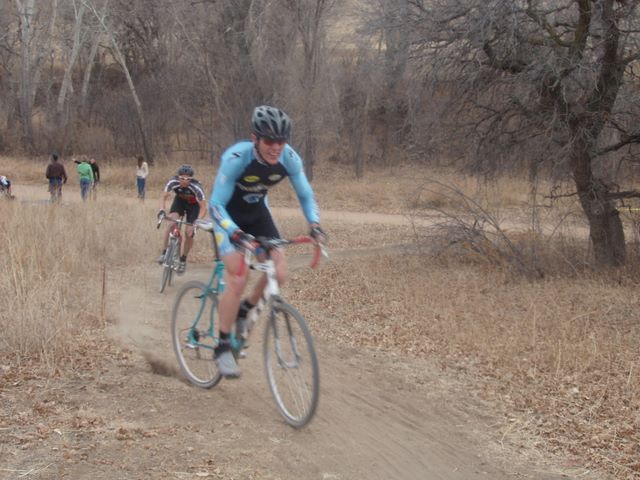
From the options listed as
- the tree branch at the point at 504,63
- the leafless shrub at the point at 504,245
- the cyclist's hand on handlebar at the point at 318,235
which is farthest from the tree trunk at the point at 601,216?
the cyclist's hand on handlebar at the point at 318,235

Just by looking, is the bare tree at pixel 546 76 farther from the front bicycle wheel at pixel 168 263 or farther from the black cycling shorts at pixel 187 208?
the front bicycle wheel at pixel 168 263

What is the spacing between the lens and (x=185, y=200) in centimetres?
1150

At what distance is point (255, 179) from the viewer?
5.62 metres

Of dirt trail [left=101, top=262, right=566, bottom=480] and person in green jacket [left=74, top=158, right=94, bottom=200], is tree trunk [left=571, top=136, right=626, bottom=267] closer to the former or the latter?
dirt trail [left=101, top=262, right=566, bottom=480]

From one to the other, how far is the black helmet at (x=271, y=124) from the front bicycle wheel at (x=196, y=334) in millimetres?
1652

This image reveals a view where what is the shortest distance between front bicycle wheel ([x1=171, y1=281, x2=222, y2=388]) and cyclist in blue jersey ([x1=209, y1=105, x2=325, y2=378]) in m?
0.44

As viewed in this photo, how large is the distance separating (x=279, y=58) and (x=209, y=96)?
5.94 m

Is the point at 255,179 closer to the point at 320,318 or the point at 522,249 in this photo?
the point at 320,318

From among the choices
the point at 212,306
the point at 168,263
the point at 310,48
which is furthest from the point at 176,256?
the point at 310,48

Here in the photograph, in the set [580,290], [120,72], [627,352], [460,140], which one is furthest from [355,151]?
[627,352]

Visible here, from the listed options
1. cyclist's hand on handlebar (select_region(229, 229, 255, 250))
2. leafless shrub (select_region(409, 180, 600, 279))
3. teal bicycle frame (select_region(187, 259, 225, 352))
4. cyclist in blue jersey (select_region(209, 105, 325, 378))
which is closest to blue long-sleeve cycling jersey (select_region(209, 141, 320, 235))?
cyclist in blue jersey (select_region(209, 105, 325, 378))

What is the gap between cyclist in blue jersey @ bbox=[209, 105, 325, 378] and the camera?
208 inches

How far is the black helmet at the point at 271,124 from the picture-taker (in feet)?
17.1

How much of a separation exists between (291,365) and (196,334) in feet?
4.38
